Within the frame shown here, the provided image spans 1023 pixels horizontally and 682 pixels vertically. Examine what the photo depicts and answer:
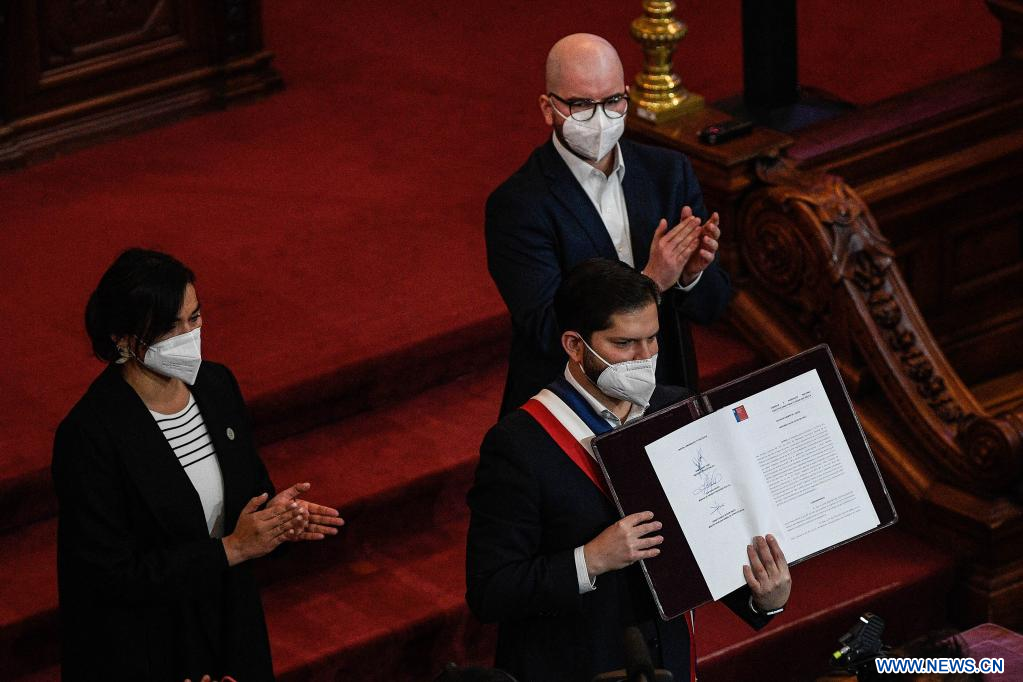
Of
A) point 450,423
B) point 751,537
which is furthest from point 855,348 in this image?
point 751,537

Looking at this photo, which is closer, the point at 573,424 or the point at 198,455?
the point at 573,424

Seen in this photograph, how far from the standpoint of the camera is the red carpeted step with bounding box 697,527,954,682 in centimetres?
496

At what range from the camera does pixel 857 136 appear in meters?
5.84

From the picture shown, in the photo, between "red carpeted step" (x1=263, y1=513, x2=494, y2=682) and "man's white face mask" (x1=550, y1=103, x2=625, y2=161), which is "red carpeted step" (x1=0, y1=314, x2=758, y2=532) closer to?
"red carpeted step" (x1=263, y1=513, x2=494, y2=682)

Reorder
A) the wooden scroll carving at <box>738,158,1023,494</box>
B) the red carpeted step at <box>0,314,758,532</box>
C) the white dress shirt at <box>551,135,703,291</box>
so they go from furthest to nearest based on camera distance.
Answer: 1. the wooden scroll carving at <box>738,158,1023,494</box>
2. the red carpeted step at <box>0,314,758,532</box>
3. the white dress shirt at <box>551,135,703,291</box>

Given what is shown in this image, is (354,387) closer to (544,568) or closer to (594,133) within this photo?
(594,133)

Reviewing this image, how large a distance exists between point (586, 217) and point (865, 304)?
166 centimetres

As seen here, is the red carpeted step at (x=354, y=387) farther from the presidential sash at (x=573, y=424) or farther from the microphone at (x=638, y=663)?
the microphone at (x=638, y=663)

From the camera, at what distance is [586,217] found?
4070 millimetres

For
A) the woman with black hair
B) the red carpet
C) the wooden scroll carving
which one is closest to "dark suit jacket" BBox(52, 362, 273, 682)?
the woman with black hair

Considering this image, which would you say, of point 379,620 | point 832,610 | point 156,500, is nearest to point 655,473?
point 156,500

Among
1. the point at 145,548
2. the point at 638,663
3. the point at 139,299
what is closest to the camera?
the point at 638,663

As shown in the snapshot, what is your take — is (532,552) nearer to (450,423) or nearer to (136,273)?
(136,273)

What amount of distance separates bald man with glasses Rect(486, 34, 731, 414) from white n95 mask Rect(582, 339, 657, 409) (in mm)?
645
